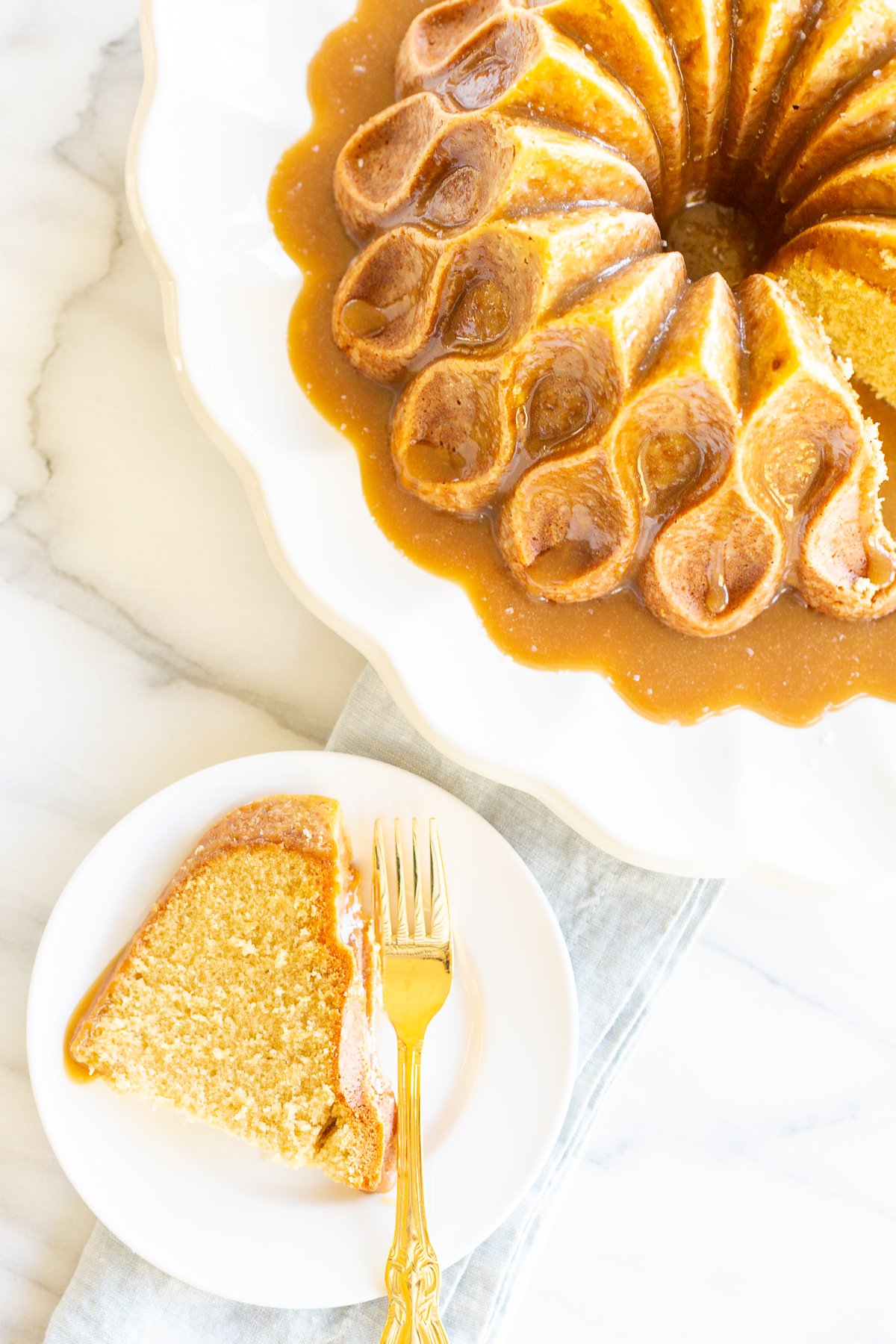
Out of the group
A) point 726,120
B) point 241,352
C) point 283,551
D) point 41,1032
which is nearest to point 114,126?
point 241,352

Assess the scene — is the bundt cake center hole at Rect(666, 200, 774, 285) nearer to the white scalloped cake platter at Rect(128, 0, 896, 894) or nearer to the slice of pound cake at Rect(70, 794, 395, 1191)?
the white scalloped cake platter at Rect(128, 0, 896, 894)

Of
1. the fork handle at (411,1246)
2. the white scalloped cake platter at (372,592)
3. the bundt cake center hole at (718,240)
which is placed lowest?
the fork handle at (411,1246)

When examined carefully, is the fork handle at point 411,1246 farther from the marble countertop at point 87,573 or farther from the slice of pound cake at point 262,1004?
the marble countertop at point 87,573

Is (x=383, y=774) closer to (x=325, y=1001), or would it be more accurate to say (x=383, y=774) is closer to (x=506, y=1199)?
(x=325, y=1001)

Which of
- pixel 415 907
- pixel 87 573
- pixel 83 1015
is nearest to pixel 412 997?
pixel 415 907

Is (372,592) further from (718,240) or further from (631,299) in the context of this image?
(718,240)

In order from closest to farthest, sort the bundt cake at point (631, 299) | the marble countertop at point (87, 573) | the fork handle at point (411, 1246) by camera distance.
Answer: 1. the bundt cake at point (631, 299)
2. the fork handle at point (411, 1246)
3. the marble countertop at point (87, 573)

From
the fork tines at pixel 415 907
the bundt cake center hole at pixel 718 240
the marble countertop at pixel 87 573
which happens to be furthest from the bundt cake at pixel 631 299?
the fork tines at pixel 415 907
